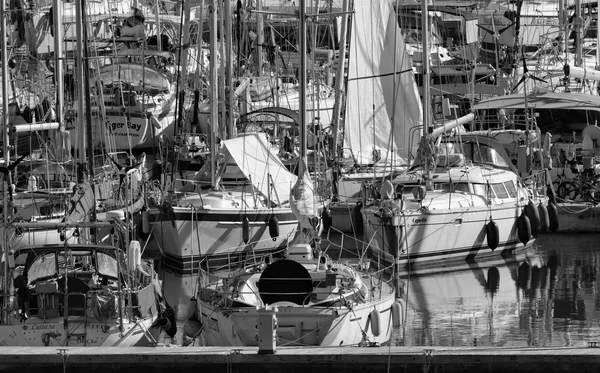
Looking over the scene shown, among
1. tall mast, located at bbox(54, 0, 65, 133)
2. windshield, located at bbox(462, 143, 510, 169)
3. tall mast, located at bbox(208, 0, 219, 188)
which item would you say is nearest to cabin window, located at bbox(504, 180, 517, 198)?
windshield, located at bbox(462, 143, 510, 169)

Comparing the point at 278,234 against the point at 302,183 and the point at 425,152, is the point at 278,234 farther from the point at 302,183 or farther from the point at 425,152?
the point at 302,183

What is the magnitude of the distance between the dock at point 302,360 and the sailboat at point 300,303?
0.59m

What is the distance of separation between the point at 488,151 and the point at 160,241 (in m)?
9.23

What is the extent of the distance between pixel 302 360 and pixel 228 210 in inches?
497

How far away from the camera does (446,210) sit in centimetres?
2939

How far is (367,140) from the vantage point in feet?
118

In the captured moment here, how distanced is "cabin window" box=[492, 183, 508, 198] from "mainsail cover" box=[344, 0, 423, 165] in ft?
13.8

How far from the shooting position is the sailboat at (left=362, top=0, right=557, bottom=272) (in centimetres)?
2891

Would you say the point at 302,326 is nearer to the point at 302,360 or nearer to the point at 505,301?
the point at 302,360

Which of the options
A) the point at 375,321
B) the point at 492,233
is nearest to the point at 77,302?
the point at 375,321

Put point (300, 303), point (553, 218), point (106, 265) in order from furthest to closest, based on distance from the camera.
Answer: point (553, 218), point (106, 265), point (300, 303)

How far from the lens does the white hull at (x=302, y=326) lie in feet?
61.1

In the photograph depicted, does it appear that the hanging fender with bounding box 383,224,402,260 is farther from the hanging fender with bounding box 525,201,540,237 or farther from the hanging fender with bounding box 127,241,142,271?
the hanging fender with bounding box 127,241,142,271

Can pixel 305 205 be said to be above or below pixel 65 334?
above
